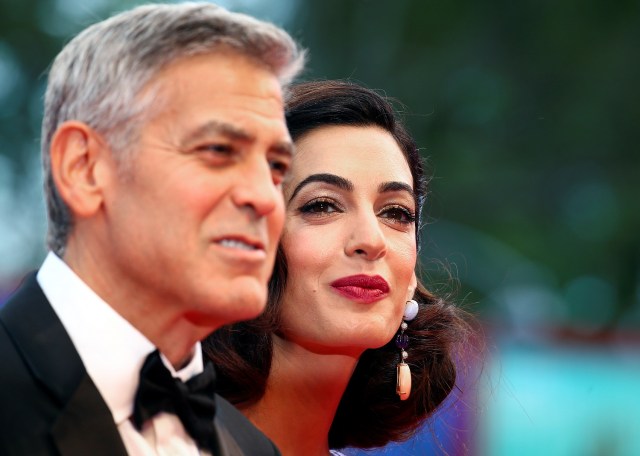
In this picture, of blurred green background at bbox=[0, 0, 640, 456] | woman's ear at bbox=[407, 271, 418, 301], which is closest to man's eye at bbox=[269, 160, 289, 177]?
woman's ear at bbox=[407, 271, 418, 301]

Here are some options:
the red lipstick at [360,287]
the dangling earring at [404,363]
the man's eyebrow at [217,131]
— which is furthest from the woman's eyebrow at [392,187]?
the man's eyebrow at [217,131]

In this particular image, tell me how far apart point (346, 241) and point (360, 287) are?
0.17 metres

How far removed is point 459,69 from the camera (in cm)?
2291

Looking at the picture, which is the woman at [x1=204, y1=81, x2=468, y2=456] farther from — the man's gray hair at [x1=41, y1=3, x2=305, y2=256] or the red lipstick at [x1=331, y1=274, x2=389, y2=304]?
the man's gray hair at [x1=41, y1=3, x2=305, y2=256]

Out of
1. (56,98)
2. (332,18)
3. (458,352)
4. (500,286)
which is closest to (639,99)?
(332,18)

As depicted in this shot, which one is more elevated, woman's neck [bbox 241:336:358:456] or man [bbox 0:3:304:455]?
man [bbox 0:3:304:455]

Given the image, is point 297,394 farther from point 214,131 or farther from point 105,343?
point 214,131

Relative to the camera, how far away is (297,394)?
4.49m

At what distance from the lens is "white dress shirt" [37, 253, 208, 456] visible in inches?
114

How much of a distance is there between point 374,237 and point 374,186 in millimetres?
253

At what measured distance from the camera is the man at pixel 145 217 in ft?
9.50

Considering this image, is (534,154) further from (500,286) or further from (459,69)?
(500,286)

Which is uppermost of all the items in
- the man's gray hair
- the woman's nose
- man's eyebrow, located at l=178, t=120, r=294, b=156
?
the man's gray hair

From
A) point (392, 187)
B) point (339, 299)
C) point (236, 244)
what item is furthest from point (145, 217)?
point (392, 187)
